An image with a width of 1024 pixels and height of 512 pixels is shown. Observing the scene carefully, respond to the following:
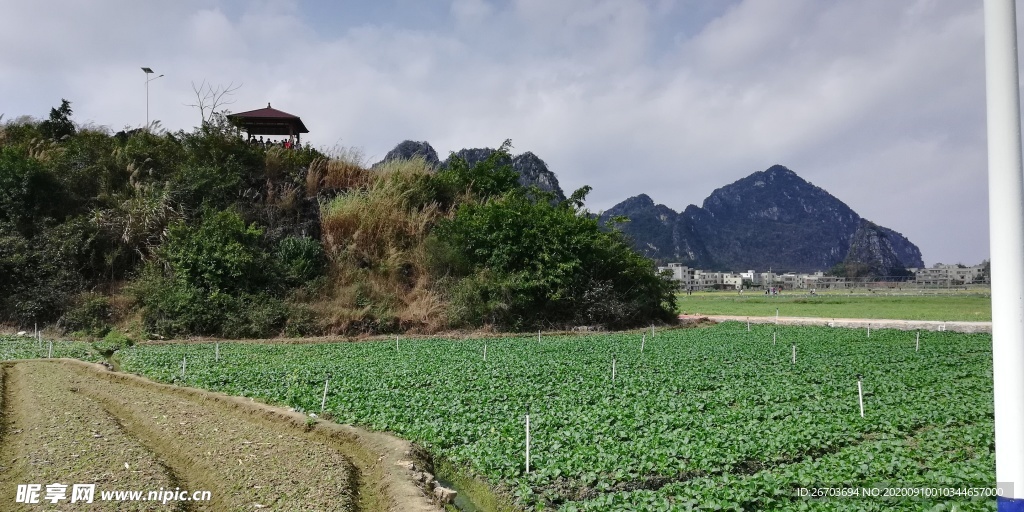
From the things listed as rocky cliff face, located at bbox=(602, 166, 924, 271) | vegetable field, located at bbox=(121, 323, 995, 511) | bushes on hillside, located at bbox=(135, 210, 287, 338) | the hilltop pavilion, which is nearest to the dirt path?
vegetable field, located at bbox=(121, 323, 995, 511)

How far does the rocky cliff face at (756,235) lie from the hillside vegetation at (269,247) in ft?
423

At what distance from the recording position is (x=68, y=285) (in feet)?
81.7

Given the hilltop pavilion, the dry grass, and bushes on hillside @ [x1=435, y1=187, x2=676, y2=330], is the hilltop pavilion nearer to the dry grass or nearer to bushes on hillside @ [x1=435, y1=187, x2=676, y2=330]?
the dry grass

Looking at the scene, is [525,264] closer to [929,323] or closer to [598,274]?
[598,274]

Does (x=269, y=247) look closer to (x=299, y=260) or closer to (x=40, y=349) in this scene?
(x=299, y=260)

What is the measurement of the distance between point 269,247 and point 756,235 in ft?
584

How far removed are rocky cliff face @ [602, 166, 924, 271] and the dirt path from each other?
15014cm

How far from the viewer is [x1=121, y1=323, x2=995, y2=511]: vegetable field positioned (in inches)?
253

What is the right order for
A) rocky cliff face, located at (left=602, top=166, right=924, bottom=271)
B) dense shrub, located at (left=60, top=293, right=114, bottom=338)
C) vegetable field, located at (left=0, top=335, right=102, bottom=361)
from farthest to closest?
1. rocky cliff face, located at (left=602, top=166, right=924, bottom=271)
2. dense shrub, located at (left=60, top=293, right=114, bottom=338)
3. vegetable field, located at (left=0, top=335, right=102, bottom=361)

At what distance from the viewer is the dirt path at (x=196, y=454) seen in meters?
6.24

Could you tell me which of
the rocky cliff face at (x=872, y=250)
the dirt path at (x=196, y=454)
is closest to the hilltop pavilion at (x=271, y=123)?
the dirt path at (x=196, y=454)

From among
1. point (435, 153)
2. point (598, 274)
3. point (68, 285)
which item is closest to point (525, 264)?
point (598, 274)

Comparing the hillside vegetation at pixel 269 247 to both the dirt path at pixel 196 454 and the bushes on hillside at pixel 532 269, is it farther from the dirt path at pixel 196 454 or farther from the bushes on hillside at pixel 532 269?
the dirt path at pixel 196 454

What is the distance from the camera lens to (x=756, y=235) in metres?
183
